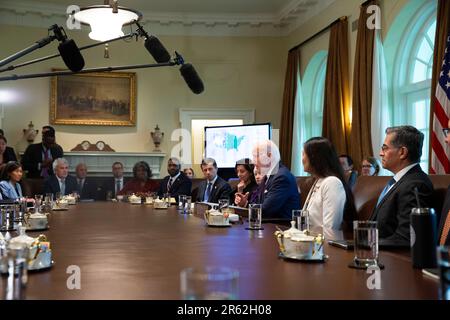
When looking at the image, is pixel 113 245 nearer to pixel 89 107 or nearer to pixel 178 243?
pixel 178 243

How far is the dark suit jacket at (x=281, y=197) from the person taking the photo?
3.57m

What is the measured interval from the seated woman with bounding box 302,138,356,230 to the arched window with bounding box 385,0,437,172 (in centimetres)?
313

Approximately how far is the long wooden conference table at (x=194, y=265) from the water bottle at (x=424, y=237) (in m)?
0.05

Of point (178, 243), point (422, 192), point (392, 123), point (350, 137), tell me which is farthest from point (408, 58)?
point (178, 243)

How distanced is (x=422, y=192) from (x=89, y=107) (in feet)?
24.3

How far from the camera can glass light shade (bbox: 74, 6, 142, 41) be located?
12.2 feet

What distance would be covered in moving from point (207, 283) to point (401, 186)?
175 centimetres

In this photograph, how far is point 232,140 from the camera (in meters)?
8.15

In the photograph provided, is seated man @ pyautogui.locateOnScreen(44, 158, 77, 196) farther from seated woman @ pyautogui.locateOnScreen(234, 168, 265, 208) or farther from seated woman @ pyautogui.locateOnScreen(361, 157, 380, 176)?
seated woman @ pyautogui.locateOnScreen(361, 157, 380, 176)

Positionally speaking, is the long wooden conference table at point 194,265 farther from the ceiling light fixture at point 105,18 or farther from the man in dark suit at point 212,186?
the man in dark suit at point 212,186

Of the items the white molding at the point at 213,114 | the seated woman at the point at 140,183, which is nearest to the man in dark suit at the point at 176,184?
the seated woman at the point at 140,183

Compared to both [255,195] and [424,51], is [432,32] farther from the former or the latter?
[255,195]

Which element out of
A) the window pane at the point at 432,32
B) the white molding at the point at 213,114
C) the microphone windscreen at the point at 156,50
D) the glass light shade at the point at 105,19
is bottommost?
the microphone windscreen at the point at 156,50

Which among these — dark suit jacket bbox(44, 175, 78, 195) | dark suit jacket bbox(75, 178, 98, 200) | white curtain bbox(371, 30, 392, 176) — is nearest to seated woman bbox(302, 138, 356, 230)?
white curtain bbox(371, 30, 392, 176)
